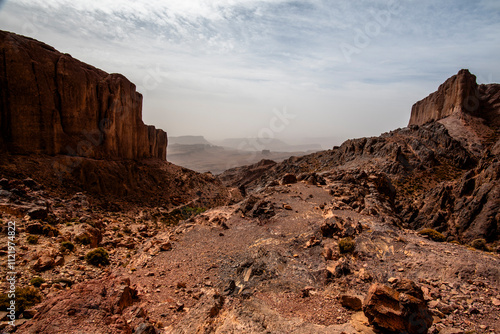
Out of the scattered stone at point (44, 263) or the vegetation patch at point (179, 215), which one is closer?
the scattered stone at point (44, 263)

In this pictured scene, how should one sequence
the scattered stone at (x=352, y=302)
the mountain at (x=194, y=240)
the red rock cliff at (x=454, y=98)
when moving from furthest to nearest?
the red rock cliff at (x=454, y=98) → the scattered stone at (x=352, y=302) → the mountain at (x=194, y=240)

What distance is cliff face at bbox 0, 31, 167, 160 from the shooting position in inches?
1350

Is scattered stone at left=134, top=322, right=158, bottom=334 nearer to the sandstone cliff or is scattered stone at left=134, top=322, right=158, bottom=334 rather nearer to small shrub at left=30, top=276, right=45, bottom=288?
small shrub at left=30, top=276, right=45, bottom=288

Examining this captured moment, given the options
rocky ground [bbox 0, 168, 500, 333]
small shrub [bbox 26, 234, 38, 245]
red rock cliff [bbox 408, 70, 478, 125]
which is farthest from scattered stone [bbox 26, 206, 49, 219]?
red rock cliff [bbox 408, 70, 478, 125]

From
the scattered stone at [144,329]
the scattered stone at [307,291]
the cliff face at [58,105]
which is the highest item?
the cliff face at [58,105]

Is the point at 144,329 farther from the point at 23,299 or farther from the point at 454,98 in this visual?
the point at 454,98

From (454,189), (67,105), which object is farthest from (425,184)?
(67,105)

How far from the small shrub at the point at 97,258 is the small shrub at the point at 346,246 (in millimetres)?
16264

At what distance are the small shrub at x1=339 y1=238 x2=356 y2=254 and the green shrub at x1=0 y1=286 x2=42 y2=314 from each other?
592 inches

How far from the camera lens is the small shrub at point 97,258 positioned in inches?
698

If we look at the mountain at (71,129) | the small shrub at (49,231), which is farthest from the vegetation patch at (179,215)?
the small shrub at (49,231)

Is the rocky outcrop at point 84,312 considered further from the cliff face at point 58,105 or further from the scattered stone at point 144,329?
the cliff face at point 58,105

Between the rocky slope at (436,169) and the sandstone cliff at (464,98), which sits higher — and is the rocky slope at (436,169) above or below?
below

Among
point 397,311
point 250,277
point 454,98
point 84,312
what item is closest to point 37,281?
point 84,312
